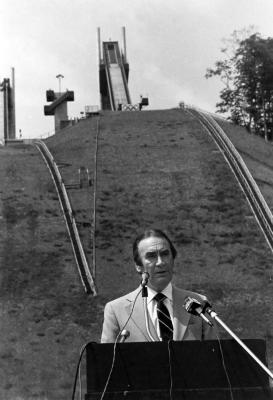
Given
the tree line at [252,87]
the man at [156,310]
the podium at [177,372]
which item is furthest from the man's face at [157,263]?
the tree line at [252,87]

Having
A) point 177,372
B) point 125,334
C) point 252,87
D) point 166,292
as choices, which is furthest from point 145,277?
point 252,87

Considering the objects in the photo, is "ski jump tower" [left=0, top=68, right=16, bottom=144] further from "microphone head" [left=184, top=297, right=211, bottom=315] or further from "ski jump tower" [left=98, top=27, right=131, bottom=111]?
"microphone head" [left=184, top=297, right=211, bottom=315]

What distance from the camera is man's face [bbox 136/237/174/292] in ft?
15.9

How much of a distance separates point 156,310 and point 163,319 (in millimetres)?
86

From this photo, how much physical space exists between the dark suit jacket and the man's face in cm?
13

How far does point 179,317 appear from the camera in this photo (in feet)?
15.8

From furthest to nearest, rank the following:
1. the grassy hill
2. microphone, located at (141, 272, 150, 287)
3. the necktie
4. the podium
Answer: the grassy hill → the necktie → microphone, located at (141, 272, 150, 287) → the podium

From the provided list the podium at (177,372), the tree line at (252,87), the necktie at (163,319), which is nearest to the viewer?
the podium at (177,372)

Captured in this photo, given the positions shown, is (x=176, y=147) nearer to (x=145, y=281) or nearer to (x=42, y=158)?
(x=42, y=158)

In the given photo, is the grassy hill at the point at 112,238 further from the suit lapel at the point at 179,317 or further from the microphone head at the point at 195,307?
the microphone head at the point at 195,307

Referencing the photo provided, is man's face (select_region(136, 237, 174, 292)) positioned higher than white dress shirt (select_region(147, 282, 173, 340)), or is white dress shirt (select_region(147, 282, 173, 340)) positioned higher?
man's face (select_region(136, 237, 174, 292))

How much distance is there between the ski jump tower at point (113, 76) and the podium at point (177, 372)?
57917mm

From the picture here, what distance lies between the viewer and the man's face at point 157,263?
485cm

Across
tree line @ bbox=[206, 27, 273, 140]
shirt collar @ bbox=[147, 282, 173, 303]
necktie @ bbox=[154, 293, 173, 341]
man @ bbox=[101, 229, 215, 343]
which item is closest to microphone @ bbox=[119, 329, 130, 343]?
man @ bbox=[101, 229, 215, 343]
